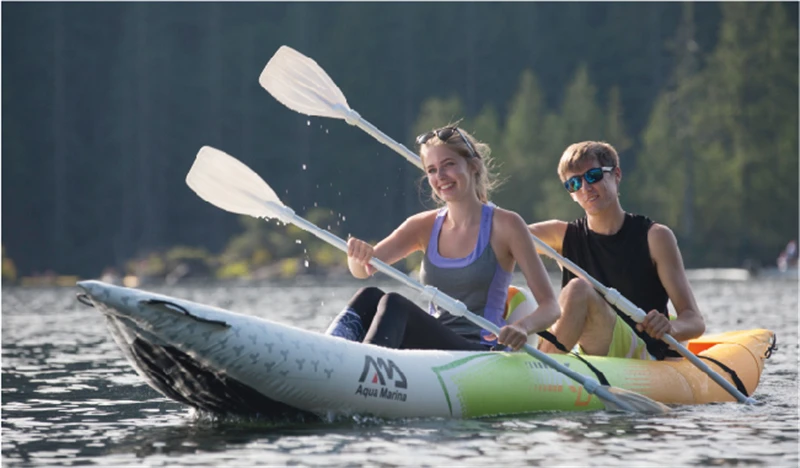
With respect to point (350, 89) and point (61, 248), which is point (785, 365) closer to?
point (350, 89)

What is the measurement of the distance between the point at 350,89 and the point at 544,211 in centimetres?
1393

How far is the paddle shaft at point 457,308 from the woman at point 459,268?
0.09 meters

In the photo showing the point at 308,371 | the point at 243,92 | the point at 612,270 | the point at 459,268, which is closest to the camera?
the point at 308,371

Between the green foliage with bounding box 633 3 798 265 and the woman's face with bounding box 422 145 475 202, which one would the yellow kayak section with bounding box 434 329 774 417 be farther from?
the green foliage with bounding box 633 3 798 265

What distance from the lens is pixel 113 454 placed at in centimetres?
696

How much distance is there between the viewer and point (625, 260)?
8672mm

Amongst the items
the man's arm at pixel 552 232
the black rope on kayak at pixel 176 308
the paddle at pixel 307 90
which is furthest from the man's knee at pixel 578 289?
the black rope on kayak at pixel 176 308

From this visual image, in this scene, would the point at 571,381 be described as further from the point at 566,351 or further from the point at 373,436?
the point at 373,436

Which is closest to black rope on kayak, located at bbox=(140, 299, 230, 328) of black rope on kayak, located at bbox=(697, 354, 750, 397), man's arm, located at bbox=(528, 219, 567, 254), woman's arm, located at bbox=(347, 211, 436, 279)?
woman's arm, located at bbox=(347, 211, 436, 279)

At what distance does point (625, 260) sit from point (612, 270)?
4.9 inches

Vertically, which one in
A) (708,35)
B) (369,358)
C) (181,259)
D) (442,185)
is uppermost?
(708,35)

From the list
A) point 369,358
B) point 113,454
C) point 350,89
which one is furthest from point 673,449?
point 350,89

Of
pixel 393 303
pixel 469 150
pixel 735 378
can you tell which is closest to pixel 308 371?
pixel 393 303

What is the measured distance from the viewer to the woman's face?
8000mm
